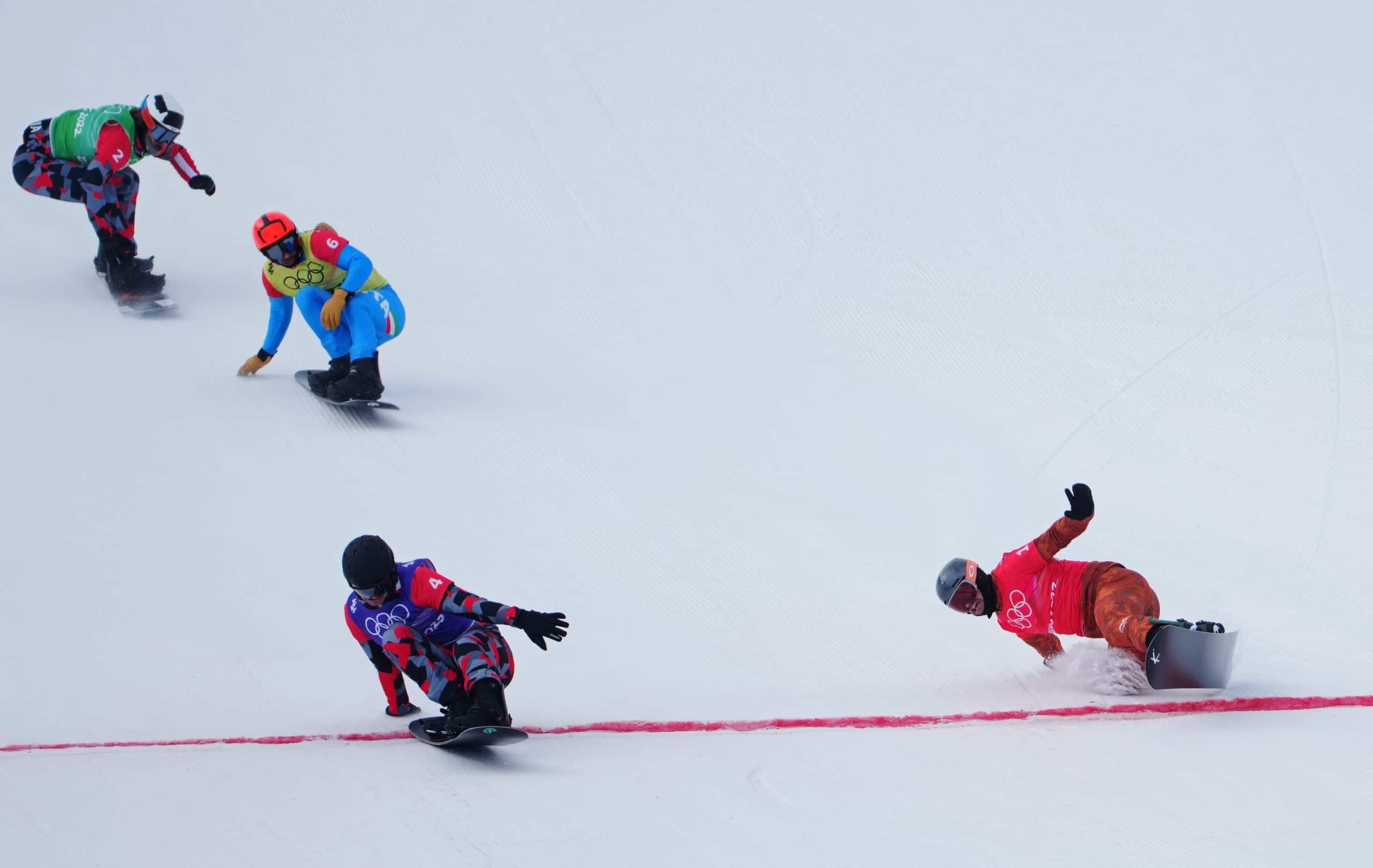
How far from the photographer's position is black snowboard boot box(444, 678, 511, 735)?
442 centimetres

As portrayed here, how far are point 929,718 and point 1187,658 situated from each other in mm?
835

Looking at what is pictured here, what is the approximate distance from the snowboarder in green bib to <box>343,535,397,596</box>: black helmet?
169 inches

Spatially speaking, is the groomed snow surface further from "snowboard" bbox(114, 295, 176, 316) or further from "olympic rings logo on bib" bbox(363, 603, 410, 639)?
"olympic rings logo on bib" bbox(363, 603, 410, 639)

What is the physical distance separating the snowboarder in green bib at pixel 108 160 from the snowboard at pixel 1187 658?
5.64 metres

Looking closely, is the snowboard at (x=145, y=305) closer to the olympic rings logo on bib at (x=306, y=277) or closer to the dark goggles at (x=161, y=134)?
the dark goggles at (x=161, y=134)

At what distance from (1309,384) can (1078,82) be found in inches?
169

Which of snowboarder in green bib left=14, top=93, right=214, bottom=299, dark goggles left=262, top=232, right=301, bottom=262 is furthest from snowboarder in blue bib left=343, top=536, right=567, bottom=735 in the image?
snowboarder in green bib left=14, top=93, right=214, bottom=299

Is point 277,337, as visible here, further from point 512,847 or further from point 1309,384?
point 1309,384

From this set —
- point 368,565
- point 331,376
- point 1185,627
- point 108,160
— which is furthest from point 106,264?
point 1185,627

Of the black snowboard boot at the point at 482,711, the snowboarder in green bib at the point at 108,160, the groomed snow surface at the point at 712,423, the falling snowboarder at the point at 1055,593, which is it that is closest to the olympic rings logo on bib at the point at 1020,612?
the falling snowboarder at the point at 1055,593

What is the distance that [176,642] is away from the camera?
5.39 m

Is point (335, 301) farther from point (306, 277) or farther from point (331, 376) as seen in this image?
point (331, 376)

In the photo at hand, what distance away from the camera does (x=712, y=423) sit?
25.2 feet

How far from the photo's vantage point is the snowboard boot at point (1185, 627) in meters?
4.73
